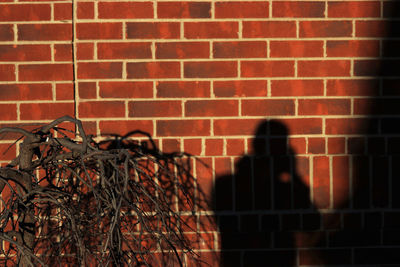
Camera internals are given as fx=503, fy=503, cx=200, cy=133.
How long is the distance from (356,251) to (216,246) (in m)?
0.79

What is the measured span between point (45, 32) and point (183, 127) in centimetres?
91

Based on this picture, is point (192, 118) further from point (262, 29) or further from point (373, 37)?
point (373, 37)

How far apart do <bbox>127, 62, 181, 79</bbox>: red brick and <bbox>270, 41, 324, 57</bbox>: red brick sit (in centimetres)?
54

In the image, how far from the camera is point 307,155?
278cm

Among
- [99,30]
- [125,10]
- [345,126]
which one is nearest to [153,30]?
[125,10]

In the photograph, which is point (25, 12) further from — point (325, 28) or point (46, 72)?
point (325, 28)

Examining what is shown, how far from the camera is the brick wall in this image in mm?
2746

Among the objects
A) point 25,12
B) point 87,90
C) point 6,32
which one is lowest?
point 87,90

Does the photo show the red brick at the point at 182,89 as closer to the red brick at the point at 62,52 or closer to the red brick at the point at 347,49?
the red brick at the point at 62,52

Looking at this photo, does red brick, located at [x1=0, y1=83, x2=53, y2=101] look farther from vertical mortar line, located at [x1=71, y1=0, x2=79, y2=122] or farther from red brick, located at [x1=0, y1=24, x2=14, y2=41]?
red brick, located at [x1=0, y1=24, x2=14, y2=41]

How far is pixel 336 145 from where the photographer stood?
278 centimetres

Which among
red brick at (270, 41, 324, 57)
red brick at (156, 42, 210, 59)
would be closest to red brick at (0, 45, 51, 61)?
red brick at (156, 42, 210, 59)

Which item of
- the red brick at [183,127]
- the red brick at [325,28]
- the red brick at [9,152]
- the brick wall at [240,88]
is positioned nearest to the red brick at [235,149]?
the brick wall at [240,88]

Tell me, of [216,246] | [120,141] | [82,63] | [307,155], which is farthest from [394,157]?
[82,63]
